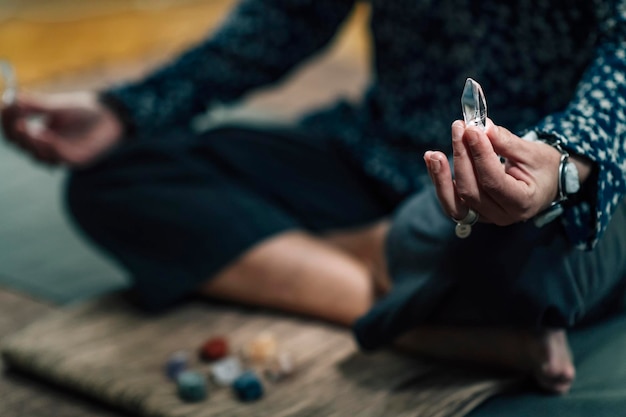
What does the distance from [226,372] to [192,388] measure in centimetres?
5

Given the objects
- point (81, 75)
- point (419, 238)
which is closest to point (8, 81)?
point (419, 238)

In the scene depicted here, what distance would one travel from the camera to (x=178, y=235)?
1018 mm

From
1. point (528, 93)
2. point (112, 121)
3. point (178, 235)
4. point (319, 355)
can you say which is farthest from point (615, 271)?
point (112, 121)

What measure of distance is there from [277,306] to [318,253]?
8 centimetres

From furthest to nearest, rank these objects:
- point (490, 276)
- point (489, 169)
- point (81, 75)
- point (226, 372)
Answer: point (81, 75), point (226, 372), point (490, 276), point (489, 169)

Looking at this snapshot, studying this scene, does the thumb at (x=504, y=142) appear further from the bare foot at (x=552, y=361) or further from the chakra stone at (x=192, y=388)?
the chakra stone at (x=192, y=388)

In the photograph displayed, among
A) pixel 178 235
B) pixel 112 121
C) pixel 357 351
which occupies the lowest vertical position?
pixel 357 351

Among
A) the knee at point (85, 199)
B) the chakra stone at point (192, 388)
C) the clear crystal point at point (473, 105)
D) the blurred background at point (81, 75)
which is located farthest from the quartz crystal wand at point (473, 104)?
the blurred background at point (81, 75)

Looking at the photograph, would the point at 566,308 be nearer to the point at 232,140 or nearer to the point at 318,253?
the point at 318,253

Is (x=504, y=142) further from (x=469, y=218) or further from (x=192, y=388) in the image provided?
(x=192, y=388)

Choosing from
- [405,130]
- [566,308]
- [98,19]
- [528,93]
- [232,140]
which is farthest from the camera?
[98,19]

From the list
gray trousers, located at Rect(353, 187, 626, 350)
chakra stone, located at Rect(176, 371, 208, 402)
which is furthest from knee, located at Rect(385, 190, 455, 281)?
chakra stone, located at Rect(176, 371, 208, 402)

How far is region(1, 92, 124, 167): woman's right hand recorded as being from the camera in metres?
1.08

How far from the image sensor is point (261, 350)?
93 cm
